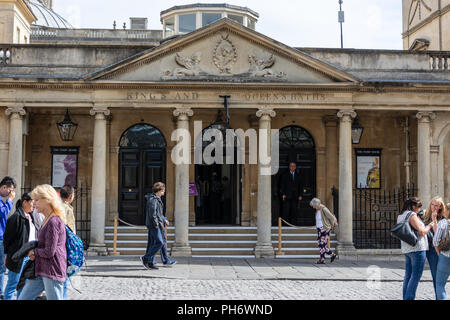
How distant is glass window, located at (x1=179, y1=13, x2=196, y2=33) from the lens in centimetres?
3180

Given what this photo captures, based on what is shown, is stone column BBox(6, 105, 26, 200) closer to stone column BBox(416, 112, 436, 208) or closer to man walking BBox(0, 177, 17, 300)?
man walking BBox(0, 177, 17, 300)

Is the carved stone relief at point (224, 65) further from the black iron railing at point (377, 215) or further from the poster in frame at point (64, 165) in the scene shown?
the black iron railing at point (377, 215)

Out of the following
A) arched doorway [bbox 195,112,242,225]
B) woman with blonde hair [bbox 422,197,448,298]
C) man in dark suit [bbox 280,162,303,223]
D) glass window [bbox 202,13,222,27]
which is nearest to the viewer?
woman with blonde hair [bbox 422,197,448,298]

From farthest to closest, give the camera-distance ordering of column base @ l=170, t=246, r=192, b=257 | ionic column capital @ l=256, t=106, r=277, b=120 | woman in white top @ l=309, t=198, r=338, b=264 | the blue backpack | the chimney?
the chimney → ionic column capital @ l=256, t=106, r=277, b=120 → column base @ l=170, t=246, r=192, b=257 → woman in white top @ l=309, t=198, r=338, b=264 → the blue backpack

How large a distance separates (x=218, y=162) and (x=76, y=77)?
588 centimetres

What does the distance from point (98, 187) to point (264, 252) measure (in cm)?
519

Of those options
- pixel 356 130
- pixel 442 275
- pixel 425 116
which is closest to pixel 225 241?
pixel 356 130

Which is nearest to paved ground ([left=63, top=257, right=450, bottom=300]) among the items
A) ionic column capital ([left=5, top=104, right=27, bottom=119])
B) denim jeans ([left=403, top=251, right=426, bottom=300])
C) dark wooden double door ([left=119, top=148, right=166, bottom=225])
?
denim jeans ([left=403, top=251, right=426, bottom=300])

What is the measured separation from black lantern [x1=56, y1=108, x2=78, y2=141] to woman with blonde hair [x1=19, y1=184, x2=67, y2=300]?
11748 mm

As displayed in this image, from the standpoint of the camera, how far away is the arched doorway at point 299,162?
20516 mm

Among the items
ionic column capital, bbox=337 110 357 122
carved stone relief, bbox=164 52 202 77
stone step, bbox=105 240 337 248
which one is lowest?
stone step, bbox=105 240 337 248

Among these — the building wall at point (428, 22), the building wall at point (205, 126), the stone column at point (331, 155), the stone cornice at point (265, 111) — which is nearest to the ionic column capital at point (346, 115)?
the building wall at point (205, 126)

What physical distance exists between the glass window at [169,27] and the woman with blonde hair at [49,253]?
87.8 feet

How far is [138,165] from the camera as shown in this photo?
66.8 feet
